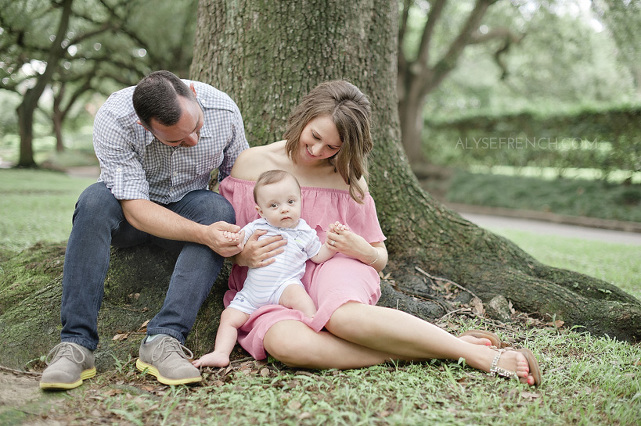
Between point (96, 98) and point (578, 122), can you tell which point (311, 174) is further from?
point (96, 98)

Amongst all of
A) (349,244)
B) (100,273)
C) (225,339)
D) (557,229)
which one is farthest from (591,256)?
(100,273)

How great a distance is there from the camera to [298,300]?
2.61 meters

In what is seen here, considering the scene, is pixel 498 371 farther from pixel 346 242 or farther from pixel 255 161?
pixel 255 161

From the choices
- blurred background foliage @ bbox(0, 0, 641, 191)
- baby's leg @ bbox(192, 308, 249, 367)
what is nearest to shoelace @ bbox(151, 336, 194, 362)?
baby's leg @ bbox(192, 308, 249, 367)

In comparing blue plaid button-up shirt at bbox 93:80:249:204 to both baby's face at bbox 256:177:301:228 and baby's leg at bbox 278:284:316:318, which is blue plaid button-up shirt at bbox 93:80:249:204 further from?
baby's leg at bbox 278:284:316:318

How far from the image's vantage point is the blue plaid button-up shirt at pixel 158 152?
8.52 ft

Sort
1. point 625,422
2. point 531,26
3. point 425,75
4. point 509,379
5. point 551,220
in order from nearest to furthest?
point 625,422
point 509,379
point 551,220
point 425,75
point 531,26

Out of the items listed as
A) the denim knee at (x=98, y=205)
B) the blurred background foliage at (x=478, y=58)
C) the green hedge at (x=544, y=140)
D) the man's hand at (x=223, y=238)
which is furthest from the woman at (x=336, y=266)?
the green hedge at (x=544, y=140)

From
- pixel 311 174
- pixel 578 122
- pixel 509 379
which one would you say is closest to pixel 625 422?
pixel 509 379

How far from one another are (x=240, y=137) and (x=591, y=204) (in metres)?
8.90

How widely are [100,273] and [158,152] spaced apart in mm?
737

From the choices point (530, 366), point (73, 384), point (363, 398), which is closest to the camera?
point (363, 398)

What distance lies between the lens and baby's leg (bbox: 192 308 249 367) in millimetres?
2443

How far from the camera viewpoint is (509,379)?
2.37 meters
